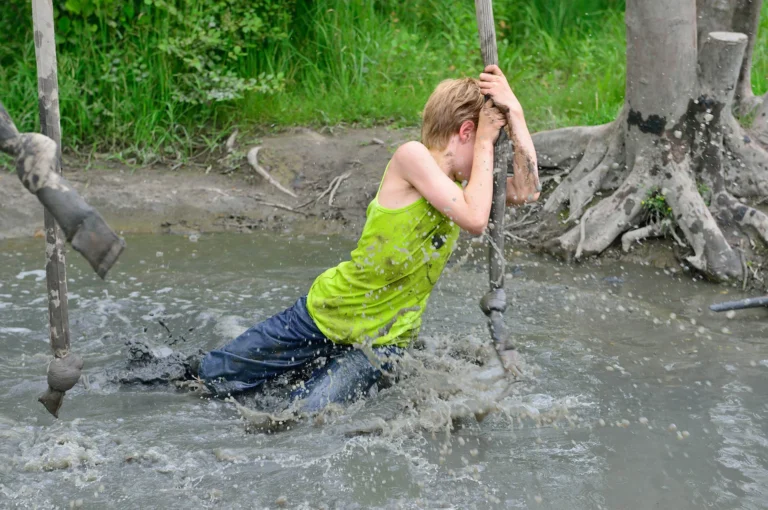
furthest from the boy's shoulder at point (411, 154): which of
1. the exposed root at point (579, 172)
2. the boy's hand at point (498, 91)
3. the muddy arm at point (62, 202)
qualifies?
the exposed root at point (579, 172)

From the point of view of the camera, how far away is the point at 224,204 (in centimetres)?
689

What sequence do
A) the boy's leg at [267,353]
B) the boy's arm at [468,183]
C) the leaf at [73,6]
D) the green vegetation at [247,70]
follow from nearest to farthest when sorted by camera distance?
the boy's arm at [468,183] → the boy's leg at [267,353] → the leaf at [73,6] → the green vegetation at [247,70]

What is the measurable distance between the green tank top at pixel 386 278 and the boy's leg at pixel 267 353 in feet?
0.25

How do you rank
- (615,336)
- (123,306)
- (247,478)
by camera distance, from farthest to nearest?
(123,306)
(615,336)
(247,478)

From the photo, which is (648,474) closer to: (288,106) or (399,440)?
(399,440)

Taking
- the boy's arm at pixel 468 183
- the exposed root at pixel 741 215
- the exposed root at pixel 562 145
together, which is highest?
the boy's arm at pixel 468 183

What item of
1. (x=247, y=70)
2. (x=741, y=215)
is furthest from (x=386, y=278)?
(x=247, y=70)

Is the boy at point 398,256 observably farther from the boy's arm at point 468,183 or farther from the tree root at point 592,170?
the tree root at point 592,170

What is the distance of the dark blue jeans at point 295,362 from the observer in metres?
3.90

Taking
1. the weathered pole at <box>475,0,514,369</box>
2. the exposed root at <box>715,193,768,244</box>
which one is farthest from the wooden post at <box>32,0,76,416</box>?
the exposed root at <box>715,193,768,244</box>

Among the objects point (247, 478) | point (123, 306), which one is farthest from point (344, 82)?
point (247, 478)

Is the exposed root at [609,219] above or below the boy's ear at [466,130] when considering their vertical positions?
below

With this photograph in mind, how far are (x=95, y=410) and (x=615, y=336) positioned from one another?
2569 mm

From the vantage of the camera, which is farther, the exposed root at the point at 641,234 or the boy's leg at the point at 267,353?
the exposed root at the point at 641,234
